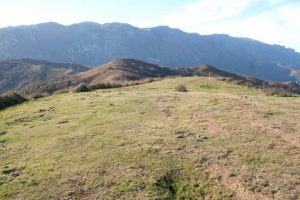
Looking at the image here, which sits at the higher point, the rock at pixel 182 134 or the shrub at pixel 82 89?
the shrub at pixel 82 89

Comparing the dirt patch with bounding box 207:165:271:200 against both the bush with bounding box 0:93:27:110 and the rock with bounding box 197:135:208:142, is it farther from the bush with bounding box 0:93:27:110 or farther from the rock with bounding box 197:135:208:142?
the bush with bounding box 0:93:27:110

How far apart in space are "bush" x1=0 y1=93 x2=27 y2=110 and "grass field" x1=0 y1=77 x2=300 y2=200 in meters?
9.72

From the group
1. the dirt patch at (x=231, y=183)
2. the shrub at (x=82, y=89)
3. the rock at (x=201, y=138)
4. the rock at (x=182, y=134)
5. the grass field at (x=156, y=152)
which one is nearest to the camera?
the dirt patch at (x=231, y=183)

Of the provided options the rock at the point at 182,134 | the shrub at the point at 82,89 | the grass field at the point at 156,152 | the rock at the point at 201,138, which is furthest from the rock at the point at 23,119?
the shrub at the point at 82,89

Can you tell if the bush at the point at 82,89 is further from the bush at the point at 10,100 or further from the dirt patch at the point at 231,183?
the dirt patch at the point at 231,183

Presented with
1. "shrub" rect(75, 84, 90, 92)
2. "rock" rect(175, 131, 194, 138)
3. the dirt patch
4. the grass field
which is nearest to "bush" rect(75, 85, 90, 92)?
"shrub" rect(75, 84, 90, 92)

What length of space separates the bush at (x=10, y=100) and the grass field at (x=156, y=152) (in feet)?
31.9

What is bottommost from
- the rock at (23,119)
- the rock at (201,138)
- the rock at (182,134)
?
the rock at (23,119)

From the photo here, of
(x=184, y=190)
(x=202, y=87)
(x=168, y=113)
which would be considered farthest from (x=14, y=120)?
(x=202, y=87)

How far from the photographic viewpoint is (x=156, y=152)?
20.5 m

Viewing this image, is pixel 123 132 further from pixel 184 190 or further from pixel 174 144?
pixel 184 190

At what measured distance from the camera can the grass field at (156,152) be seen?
55.8 ft

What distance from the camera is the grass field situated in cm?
1702

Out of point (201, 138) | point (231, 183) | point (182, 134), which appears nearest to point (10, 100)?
point (182, 134)
